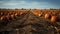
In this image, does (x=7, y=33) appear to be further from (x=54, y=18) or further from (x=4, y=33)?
(x=54, y=18)

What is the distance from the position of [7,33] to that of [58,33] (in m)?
4.42

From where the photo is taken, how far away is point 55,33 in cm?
1345

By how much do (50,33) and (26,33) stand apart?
2043mm

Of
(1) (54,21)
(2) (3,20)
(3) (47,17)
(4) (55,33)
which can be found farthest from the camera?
(3) (47,17)

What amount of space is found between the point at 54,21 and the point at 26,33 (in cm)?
895

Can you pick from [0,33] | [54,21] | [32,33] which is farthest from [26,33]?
[54,21]

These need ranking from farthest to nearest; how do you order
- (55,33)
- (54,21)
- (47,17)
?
(47,17)
(54,21)
(55,33)

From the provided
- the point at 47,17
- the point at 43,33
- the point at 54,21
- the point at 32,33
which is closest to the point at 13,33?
the point at 32,33

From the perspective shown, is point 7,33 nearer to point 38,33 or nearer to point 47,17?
point 38,33

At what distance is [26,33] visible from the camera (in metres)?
13.5

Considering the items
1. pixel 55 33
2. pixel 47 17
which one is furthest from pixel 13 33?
pixel 47 17

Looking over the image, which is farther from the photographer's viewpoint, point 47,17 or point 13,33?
point 47,17

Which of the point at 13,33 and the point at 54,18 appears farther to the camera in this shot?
the point at 54,18

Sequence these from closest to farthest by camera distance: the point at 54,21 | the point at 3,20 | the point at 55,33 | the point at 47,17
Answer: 1. the point at 55,33
2. the point at 54,21
3. the point at 3,20
4. the point at 47,17
